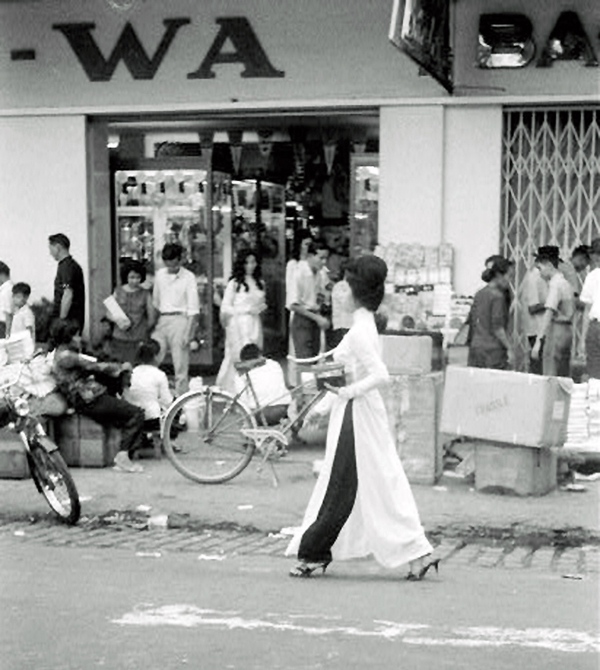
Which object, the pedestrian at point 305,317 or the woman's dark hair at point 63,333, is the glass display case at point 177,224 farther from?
the woman's dark hair at point 63,333

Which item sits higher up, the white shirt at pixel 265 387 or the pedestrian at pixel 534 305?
the pedestrian at pixel 534 305

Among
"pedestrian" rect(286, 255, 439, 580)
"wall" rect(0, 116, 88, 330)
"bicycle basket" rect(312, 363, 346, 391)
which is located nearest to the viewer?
"pedestrian" rect(286, 255, 439, 580)

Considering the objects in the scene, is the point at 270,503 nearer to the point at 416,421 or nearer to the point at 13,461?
the point at 416,421

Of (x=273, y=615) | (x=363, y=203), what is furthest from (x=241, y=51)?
(x=273, y=615)

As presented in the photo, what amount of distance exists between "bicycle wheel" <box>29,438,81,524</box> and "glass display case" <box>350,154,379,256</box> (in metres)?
6.97

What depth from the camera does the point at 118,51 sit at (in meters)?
13.8

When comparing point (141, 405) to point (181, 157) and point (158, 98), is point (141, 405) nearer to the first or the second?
point (158, 98)

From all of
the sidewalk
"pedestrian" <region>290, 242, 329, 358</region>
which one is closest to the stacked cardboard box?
the sidewalk

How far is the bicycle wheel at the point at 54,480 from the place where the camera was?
8.46 m

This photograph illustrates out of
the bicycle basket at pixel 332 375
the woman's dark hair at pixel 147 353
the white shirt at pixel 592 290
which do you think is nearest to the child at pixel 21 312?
the woman's dark hair at pixel 147 353

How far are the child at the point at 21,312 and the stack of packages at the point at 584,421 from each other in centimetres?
602

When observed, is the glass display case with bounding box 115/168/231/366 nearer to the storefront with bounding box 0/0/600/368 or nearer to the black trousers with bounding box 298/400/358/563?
the storefront with bounding box 0/0/600/368

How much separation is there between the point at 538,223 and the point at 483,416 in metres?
4.44

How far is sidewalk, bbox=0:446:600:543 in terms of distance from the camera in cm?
841
